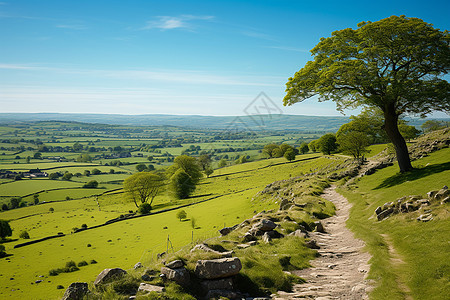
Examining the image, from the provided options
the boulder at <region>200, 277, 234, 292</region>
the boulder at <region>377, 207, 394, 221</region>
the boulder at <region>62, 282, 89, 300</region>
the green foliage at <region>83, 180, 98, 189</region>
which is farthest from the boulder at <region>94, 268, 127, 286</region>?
the green foliage at <region>83, 180, 98, 189</region>

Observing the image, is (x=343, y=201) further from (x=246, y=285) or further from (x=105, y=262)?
(x=105, y=262)

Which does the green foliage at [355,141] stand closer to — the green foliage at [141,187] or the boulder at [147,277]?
the boulder at [147,277]

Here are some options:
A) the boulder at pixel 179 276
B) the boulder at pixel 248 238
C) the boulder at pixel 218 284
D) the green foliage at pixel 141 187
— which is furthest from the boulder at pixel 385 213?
the green foliage at pixel 141 187

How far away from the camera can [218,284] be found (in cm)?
1047

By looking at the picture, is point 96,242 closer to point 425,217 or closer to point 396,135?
point 396,135

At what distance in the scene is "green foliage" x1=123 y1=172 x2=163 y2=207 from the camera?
80.3 m

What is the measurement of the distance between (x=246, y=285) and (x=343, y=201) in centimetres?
2031

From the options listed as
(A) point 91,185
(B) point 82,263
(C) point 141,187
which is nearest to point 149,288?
(B) point 82,263

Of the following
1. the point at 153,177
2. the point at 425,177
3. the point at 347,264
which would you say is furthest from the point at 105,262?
the point at 153,177

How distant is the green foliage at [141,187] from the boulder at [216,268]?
7335 centimetres

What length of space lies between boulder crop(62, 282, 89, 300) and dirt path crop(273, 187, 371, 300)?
284 inches

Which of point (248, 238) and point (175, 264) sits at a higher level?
point (175, 264)

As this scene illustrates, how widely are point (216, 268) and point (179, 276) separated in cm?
146

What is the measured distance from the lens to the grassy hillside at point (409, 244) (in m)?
9.13
